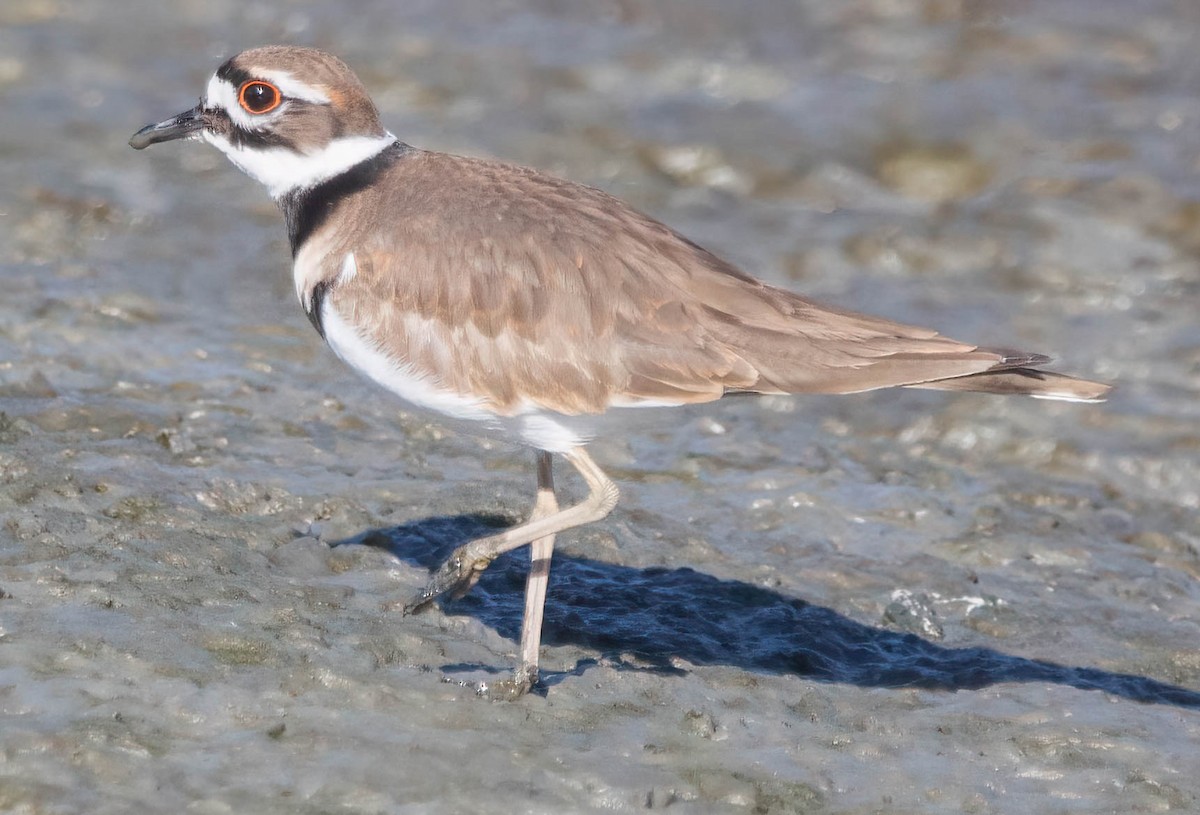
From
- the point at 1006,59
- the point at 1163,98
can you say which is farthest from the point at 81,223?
the point at 1163,98

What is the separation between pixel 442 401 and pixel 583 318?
1.81 feet

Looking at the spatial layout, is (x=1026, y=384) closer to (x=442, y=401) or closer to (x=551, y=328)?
(x=551, y=328)

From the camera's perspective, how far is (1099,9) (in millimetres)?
11117

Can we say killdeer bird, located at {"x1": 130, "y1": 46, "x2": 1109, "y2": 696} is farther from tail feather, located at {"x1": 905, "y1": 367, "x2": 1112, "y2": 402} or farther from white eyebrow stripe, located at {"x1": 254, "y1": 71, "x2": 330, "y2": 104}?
white eyebrow stripe, located at {"x1": 254, "y1": 71, "x2": 330, "y2": 104}

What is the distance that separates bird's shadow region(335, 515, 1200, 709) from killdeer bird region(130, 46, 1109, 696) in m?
0.44

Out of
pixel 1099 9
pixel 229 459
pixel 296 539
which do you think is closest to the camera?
pixel 296 539

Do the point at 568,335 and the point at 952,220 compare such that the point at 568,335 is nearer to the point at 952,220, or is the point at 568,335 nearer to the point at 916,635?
the point at 916,635

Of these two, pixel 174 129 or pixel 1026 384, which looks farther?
pixel 174 129

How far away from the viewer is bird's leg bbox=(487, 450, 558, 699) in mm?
4762

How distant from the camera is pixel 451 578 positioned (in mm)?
5250

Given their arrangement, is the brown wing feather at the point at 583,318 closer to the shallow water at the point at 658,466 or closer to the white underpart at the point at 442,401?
the white underpart at the point at 442,401

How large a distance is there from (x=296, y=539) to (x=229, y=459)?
0.87 m

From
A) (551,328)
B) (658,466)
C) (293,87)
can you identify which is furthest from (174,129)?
(658,466)

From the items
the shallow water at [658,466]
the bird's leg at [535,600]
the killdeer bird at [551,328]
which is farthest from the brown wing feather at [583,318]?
the shallow water at [658,466]
